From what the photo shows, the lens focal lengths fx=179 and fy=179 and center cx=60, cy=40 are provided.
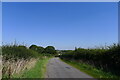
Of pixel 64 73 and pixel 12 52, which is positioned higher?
pixel 12 52

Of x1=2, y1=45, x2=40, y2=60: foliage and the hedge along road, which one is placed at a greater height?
x1=2, y1=45, x2=40, y2=60: foliage

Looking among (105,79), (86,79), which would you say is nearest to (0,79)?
(86,79)

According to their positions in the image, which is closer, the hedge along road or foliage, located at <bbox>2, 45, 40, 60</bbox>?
foliage, located at <bbox>2, 45, 40, 60</bbox>

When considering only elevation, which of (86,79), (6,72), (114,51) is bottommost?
(86,79)

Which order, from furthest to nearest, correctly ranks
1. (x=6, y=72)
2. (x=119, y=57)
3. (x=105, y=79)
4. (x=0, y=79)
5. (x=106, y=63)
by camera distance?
(x=106, y=63), (x=119, y=57), (x=105, y=79), (x=6, y=72), (x=0, y=79)

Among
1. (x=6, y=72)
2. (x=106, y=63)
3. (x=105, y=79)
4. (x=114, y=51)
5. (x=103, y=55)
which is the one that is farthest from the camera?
(x=103, y=55)

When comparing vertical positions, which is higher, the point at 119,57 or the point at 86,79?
the point at 119,57

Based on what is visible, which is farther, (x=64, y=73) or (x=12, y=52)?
(x=64, y=73)

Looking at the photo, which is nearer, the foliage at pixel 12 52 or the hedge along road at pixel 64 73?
the foliage at pixel 12 52

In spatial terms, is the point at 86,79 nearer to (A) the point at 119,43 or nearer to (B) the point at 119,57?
(B) the point at 119,57

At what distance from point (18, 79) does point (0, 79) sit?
926 millimetres

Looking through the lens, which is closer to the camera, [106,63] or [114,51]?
[114,51]

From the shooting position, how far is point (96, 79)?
464 inches

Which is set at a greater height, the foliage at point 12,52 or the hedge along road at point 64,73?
the foliage at point 12,52
